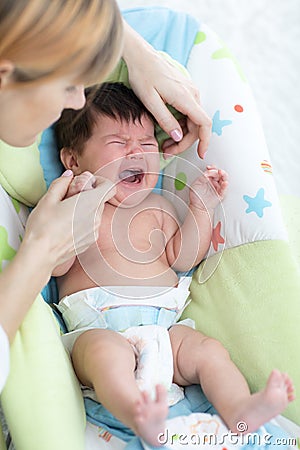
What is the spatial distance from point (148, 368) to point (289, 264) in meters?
0.32

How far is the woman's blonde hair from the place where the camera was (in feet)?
2.73

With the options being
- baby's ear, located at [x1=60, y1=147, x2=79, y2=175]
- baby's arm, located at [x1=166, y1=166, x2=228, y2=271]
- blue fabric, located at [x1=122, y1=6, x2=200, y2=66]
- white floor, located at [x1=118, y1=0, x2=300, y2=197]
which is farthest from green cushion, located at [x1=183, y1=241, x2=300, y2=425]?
white floor, located at [x1=118, y1=0, x2=300, y2=197]

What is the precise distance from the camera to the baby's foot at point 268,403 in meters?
0.96

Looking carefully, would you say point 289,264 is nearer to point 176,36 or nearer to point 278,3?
point 176,36

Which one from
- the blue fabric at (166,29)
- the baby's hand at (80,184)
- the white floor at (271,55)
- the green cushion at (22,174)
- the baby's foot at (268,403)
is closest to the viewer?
the baby's foot at (268,403)

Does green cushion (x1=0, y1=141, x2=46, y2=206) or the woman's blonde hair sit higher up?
the woman's blonde hair

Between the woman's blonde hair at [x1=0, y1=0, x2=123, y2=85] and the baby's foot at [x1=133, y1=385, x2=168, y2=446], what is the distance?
409mm

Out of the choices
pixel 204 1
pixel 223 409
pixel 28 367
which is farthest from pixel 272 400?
pixel 204 1

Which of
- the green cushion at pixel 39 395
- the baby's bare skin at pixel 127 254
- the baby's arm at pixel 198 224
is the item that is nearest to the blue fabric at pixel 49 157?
the baby's bare skin at pixel 127 254

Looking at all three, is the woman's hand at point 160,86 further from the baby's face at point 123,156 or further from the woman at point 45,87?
the woman at point 45,87

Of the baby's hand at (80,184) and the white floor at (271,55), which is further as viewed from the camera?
the white floor at (271,55)

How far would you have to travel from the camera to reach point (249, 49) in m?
2.18

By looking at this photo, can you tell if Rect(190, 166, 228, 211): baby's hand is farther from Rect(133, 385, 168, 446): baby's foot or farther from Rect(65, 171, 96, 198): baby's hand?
Rect(133, 385, 168, 446): baby's foot

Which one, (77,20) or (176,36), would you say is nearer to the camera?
(77,20)
